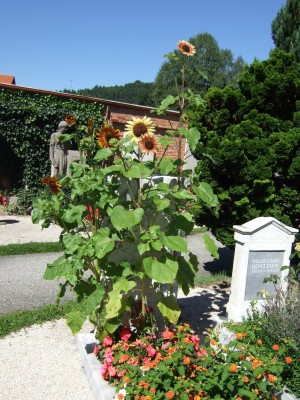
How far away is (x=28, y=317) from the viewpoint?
4480mm

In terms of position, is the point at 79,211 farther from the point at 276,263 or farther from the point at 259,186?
the point at 259,186

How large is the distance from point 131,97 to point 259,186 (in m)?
58.3

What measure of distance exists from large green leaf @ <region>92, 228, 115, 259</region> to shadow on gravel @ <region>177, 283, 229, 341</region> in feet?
5.50

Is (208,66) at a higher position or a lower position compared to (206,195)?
higher

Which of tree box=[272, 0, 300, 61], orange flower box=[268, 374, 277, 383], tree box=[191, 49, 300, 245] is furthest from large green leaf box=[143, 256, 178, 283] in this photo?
tree box=[272, 0, 300, 61]

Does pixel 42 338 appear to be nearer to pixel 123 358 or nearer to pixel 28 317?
pixel 28 317

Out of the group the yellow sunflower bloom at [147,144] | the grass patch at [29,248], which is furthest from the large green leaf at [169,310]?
the grass patch at [29,248]

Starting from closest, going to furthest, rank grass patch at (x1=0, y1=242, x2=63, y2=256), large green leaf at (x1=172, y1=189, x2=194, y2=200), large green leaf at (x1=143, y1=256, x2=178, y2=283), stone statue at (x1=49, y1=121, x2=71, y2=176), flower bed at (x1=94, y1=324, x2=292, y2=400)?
flower bed at (x1=94, y1=324, x2=292, y2=400), large green leaf at (x1=143, y1=256, x2=178, y2=283), large green leaf at (x1=172, y1=189, x2=194, y2=200), grass patch at (x1=0, y1=242, x2=63, y2=256), stone statue at (x1=49, y1=121, x2=71, y2=176)

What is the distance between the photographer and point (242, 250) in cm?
438

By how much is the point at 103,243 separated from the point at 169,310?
2.52 ft

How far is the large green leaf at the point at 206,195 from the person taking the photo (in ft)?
10.2

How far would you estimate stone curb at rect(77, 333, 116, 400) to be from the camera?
2.94 meters

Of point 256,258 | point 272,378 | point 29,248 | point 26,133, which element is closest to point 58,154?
point 26,133

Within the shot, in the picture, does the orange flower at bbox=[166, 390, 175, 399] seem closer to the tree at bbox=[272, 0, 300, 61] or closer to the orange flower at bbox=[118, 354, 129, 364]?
the orange flower at bbox=[118, 354, 129, 364]
